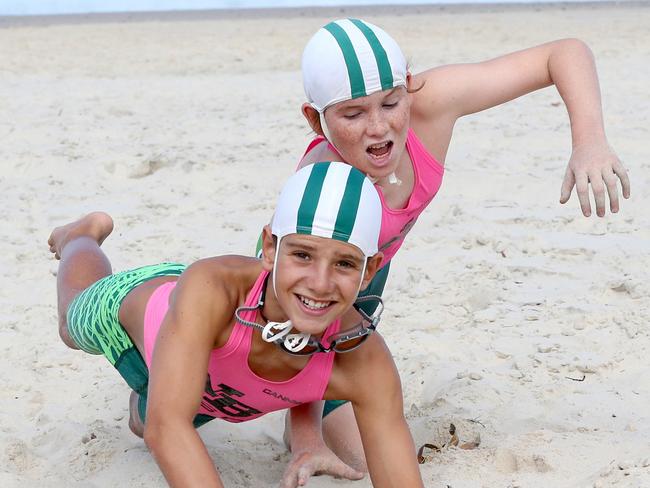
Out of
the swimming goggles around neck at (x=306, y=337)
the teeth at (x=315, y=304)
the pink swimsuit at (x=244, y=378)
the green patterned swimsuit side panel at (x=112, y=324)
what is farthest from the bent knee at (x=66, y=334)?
the teeth at (x=315, y=304)

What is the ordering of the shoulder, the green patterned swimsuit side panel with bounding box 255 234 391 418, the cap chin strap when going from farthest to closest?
1. the green patterned swimsuit side panel with bounding box 255 234 391 418
2. the shoulder
3. the cap chin strap

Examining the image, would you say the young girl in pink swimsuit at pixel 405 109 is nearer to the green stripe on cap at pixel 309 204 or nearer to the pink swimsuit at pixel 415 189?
the pink swimsuit at pixel 415 189

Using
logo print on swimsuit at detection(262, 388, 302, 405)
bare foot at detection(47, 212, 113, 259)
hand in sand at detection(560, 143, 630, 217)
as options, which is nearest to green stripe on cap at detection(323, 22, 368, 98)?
hand in sand at detection(560, 143, 630, 217)

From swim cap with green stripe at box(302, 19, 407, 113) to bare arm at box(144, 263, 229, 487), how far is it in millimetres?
613

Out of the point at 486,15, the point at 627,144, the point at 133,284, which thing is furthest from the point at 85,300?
the point at 486,15

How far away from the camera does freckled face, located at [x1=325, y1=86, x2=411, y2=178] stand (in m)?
2.70

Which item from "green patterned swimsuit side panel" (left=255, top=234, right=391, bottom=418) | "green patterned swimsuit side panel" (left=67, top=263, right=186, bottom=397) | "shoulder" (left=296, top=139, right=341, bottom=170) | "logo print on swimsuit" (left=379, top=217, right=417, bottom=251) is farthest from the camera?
"green patterned swimsuit side panel" (left=255, top=234, right=391, bottom=418)

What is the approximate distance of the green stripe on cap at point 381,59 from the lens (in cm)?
267

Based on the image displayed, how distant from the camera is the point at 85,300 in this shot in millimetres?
3219

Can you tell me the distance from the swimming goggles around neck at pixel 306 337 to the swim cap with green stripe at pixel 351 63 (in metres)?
0.56

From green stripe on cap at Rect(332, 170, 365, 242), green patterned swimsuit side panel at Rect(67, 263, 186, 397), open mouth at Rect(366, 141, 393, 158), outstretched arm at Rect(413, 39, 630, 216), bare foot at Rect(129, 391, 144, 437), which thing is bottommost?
bare foot at Rect(129, 391, 144, 437)

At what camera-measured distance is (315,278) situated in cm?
235

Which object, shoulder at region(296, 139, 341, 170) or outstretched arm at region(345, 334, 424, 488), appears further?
shoulder at region(296, 139, 341, 170)

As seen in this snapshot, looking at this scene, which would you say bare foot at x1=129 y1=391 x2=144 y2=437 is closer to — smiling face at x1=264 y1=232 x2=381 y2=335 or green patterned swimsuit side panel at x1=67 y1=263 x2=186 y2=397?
green patterned swimsuit side panel at x1=67 y1=263 x2=186 y2=397
